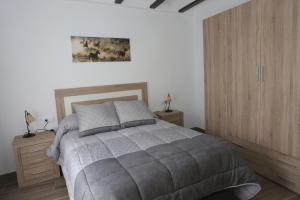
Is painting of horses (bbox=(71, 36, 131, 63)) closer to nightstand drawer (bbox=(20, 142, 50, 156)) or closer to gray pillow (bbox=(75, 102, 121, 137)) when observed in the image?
gray pillow (bbox=(75, 102, 121, 137))

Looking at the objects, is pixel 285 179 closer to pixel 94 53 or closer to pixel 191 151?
pixel 191 151

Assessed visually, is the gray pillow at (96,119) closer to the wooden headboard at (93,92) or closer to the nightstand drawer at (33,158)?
the wooden headboard at (93,92)

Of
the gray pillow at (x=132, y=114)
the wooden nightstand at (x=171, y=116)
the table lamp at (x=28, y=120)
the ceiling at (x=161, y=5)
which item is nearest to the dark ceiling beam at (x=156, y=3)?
the ceiling at (x=161, y=5)

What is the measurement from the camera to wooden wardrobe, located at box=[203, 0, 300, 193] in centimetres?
213

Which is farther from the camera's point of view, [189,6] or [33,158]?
[189,6]

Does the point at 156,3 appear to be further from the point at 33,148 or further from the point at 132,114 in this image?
the point at 33,148

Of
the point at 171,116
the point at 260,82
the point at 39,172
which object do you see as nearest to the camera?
the point at 260,82

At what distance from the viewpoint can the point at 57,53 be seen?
2.88 m

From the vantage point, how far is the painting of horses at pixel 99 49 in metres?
2.98

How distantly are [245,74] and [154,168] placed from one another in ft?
6.12

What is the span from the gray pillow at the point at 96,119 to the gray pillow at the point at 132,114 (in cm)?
8

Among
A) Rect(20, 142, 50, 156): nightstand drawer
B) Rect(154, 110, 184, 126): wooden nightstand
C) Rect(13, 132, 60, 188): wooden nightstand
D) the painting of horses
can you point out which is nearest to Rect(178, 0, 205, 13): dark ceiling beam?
the painting of horses

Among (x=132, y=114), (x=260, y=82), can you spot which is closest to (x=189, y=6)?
(x=260, y=82)

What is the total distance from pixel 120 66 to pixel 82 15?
925mm
